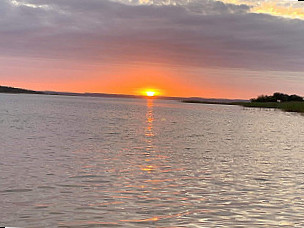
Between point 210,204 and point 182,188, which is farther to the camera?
point 182,188

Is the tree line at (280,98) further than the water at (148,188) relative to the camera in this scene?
Yes

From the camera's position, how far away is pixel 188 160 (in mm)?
21062

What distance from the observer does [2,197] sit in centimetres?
1214

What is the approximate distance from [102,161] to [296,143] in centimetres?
1876

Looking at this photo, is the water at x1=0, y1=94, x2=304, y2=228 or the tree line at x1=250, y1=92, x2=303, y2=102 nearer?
the water at x1=0, y1=94, x2=304, y2=228

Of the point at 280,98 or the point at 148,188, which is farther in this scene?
the point at 280,98

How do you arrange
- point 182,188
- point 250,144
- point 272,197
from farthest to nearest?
point 250,144 → point 182,188 → point 272,197

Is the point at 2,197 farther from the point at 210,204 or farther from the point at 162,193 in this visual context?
the point at 210,204

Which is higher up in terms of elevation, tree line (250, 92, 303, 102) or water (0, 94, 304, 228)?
tree line (250, 92, 303, 102)

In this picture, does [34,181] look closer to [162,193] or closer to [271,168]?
[162,193]

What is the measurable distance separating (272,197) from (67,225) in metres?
7.41

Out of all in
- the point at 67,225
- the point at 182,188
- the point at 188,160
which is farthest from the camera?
the point at 188,160

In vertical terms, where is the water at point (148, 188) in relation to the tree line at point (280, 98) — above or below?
below

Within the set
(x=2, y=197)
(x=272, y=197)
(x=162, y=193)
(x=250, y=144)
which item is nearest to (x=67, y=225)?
(x=2, y=197)
